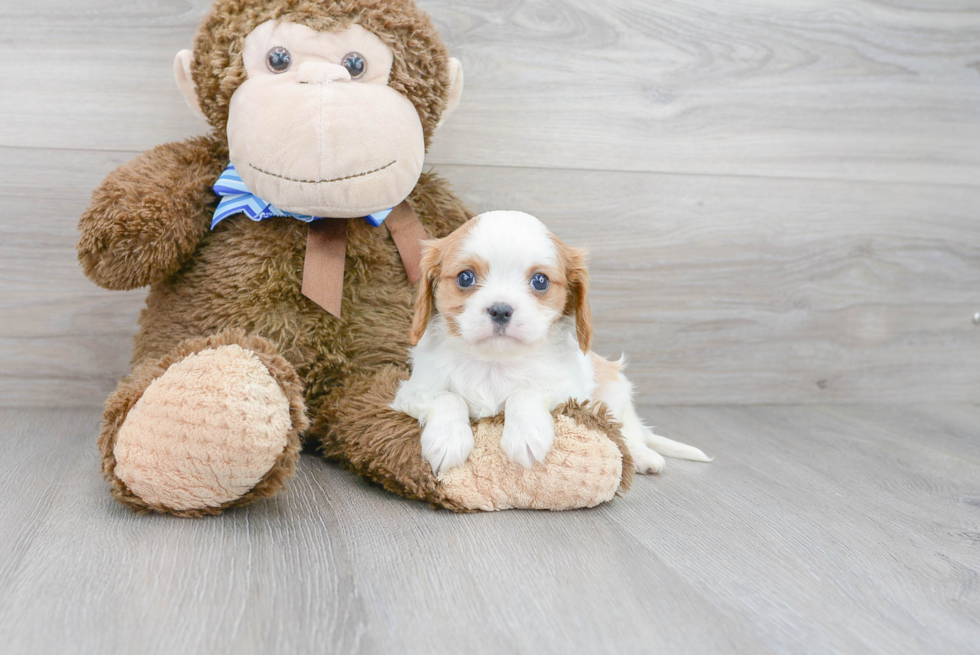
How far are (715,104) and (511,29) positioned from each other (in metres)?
0.48

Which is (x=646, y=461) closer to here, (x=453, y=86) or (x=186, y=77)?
(x=453, y=86)

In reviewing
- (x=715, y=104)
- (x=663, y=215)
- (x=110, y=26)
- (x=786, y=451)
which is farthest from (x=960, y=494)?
(x=110, y=26)

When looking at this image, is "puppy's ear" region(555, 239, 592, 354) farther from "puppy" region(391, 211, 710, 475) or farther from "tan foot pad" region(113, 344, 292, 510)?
"tan foot pad" region(113, 344, 292, 510)

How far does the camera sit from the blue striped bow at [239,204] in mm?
1233

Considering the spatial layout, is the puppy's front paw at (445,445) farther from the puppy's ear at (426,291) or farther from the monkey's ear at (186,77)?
the monkey's ear at (186,77)

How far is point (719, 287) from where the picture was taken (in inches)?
70.8

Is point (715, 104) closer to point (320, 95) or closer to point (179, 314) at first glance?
point (320, 95)

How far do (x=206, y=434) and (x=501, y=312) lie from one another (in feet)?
1.28

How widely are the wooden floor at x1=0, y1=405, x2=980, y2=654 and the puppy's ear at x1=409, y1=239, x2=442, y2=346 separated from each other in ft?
0.80

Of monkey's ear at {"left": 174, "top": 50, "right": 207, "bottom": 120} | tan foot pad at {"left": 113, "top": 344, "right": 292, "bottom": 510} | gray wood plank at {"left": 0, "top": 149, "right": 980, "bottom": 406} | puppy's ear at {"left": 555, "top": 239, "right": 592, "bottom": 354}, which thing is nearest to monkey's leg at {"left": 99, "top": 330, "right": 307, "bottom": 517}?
tan foot pad at {"left": 113, "top": 344, "right": 292, "bottom": 510}

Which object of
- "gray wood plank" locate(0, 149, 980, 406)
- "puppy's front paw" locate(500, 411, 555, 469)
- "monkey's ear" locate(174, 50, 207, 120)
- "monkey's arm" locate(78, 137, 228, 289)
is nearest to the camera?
"puppy's front paw" locate(500, 411, 555, 469)

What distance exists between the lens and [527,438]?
104 cm

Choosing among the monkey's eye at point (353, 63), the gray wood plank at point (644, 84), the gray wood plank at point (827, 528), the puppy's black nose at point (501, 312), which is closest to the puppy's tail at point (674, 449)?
the gray wood plank at point (827, 528)

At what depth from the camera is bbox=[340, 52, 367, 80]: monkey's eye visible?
3.92 feet
